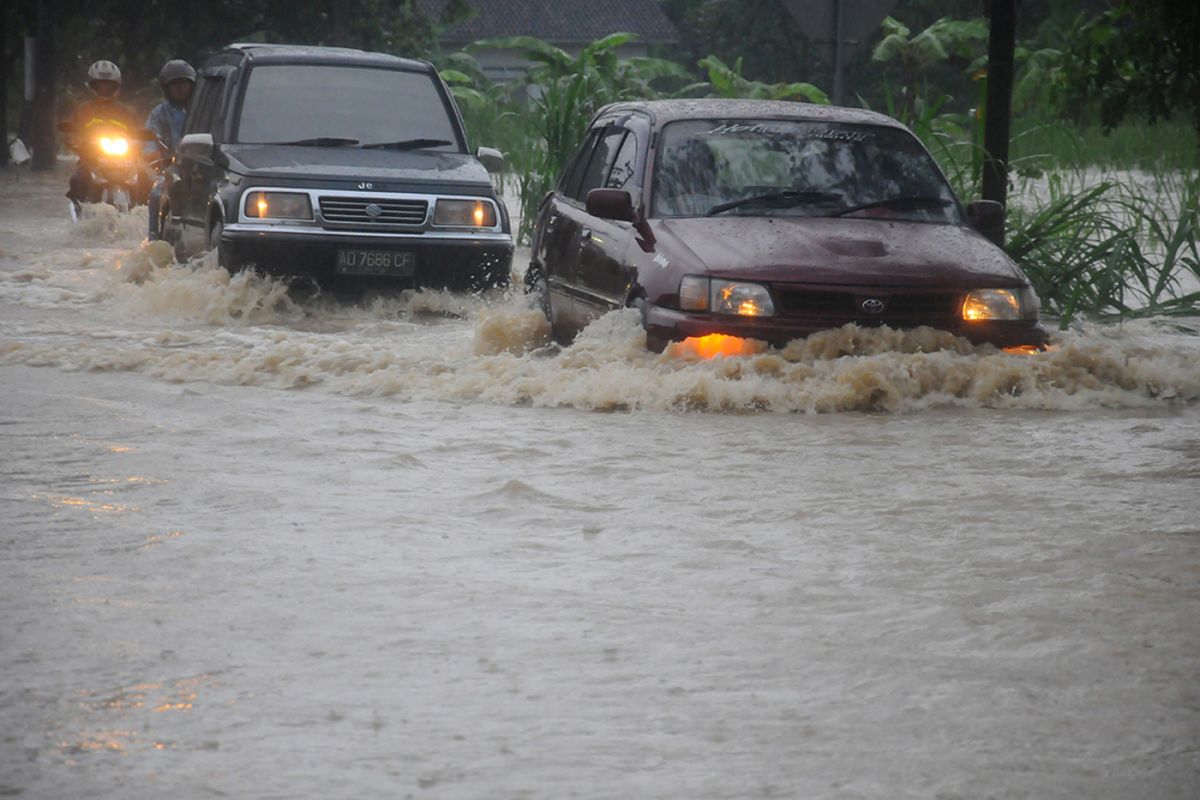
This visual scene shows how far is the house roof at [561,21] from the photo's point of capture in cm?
8300

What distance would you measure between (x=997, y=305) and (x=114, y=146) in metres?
13.7

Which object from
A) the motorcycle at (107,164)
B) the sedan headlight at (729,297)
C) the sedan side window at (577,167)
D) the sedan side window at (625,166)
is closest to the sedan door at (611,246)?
the sedan side window at (625,166)

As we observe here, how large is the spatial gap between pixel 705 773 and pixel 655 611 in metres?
1.53

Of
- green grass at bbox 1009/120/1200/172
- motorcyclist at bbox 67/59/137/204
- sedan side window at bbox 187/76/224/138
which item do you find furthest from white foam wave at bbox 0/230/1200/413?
green grass at bbox 1009/120/1200/172

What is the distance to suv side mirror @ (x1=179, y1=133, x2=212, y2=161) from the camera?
14312mm

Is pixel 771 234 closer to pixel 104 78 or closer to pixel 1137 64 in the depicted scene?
pixel 1137 64

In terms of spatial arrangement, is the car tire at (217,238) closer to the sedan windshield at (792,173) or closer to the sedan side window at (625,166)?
the sedan side window at (625,166)

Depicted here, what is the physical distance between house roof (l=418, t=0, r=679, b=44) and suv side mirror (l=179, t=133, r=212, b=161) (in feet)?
223

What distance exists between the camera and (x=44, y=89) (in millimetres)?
35219

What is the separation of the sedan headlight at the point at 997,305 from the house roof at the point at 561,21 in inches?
2850

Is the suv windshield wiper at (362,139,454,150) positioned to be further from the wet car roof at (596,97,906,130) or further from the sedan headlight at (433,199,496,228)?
the wet car roof at (596,97,906,130)

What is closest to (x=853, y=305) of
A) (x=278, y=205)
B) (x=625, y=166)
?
(x=625, y=166)

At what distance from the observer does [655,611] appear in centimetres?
586

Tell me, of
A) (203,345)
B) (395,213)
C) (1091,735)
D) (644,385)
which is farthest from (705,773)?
(395,213)
